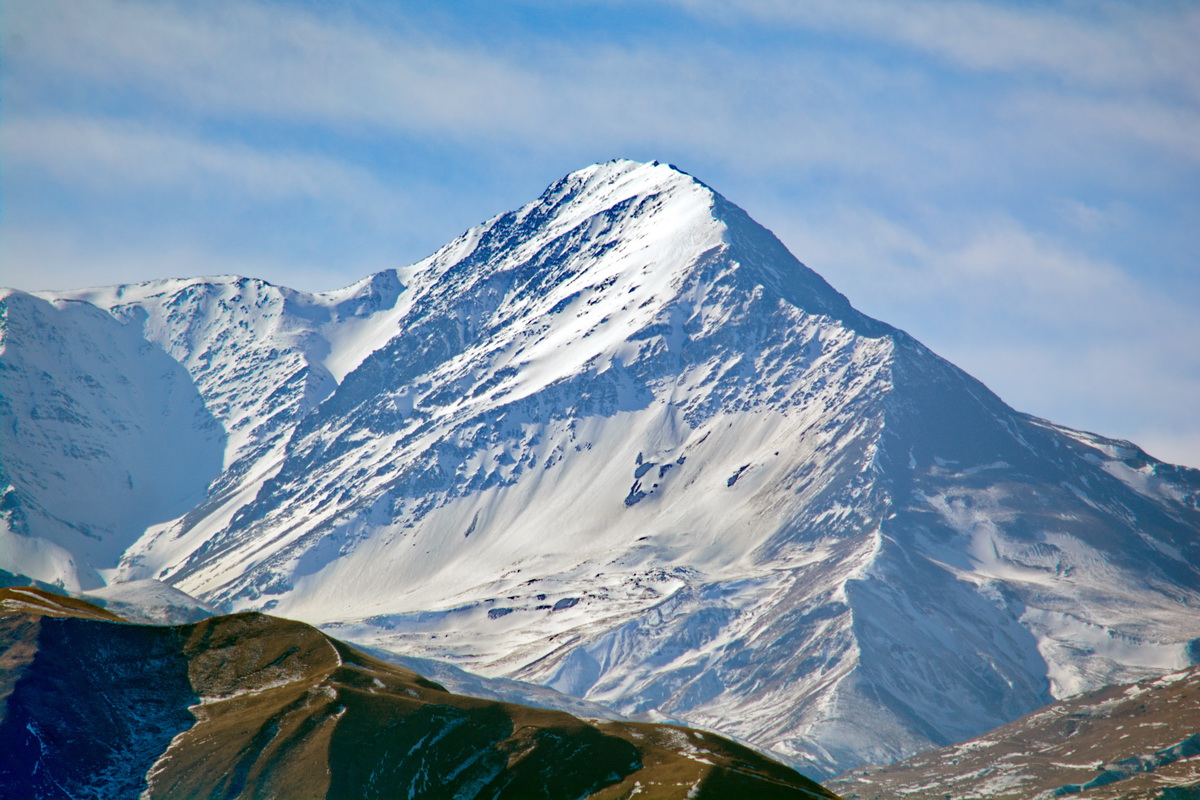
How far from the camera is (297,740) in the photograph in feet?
573

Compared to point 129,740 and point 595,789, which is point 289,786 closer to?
point 129,740

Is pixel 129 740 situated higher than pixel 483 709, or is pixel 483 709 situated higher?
pixel 483 709

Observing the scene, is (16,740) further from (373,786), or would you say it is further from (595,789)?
(595,789)

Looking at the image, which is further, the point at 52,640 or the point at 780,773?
the point at 52,640

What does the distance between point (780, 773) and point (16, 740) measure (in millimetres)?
106882

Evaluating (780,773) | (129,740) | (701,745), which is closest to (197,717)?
(129,740)

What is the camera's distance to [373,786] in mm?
169500

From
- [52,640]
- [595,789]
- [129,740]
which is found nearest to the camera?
[595,789]

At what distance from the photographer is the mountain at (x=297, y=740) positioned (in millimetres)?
169375

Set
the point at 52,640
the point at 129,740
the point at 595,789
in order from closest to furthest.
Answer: the point at 595,789 < the point at 129,740 < the point at 52,640

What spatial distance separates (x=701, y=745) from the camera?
18238 centimetres

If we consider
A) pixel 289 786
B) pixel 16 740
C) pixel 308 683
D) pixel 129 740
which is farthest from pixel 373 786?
pixel 16 740

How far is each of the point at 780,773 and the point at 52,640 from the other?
111710 mm

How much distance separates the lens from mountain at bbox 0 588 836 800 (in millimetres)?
169375
